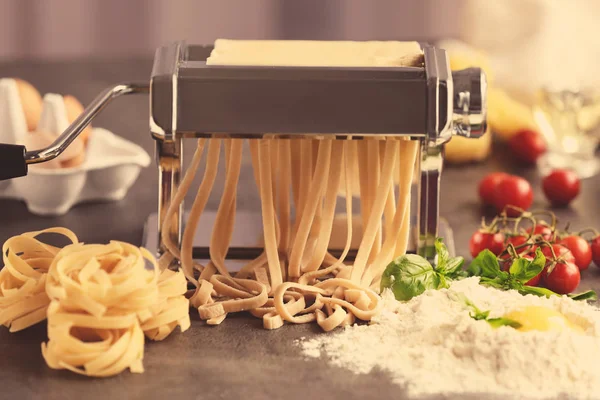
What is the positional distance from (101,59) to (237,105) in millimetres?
1622

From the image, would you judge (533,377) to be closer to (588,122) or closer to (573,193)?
(573,193)

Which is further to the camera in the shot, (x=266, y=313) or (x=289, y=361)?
(x=266, y=313)

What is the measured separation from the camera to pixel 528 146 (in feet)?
7.73

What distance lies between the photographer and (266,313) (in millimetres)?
1505

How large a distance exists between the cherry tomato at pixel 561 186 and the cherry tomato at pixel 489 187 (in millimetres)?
101

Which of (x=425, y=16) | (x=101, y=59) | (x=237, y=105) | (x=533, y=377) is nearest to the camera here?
(x=533, y=377)

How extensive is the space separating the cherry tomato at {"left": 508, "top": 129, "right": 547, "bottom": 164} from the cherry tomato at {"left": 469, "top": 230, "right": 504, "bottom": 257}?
640 mm

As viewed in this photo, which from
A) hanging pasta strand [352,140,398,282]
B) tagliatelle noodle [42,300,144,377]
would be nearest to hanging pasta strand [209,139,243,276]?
hanging pasta strand [352,140,398,282]

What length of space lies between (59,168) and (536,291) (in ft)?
2.99

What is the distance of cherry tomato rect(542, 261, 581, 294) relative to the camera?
1.61m

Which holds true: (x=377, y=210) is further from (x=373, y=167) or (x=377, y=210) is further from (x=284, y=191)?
(x=284, y=191)

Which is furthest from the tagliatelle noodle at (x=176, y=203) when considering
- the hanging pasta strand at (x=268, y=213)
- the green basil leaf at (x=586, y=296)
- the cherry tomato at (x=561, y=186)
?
the cherry tomato at (x=561, y=186)

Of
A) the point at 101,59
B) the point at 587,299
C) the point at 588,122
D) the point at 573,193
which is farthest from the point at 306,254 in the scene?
the point at 101,59

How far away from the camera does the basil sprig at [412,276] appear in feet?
5.00
